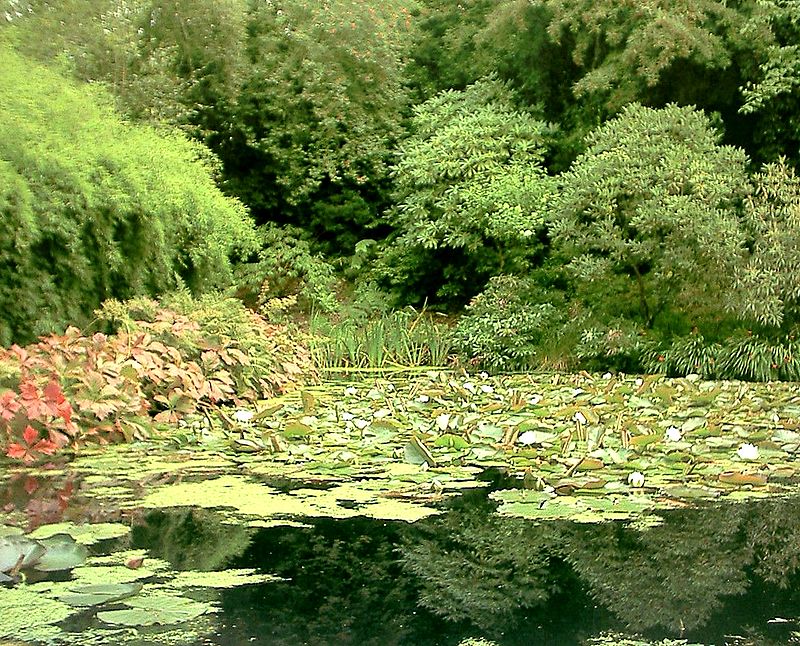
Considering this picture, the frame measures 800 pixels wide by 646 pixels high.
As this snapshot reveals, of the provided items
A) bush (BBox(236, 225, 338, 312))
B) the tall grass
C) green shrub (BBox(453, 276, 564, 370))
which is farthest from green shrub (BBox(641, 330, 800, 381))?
bush (BBox(236, 225, 338, 312))

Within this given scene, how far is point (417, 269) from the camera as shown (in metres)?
14.6

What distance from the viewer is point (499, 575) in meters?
3.63

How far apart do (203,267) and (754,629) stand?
26.8 feet

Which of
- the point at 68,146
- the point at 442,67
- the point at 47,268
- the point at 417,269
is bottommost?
the point at 417,269

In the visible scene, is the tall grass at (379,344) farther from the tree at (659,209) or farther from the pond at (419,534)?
the pond at (419,534)

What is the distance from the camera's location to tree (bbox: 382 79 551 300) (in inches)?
492

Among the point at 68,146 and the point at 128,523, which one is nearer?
the point at 128,523

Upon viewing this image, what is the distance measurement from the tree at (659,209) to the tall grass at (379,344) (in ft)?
6.36

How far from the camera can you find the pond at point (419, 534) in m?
3.07

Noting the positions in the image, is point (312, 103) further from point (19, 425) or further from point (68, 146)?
point (19, 425)

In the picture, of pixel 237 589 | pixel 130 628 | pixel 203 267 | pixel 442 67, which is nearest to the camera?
pixel 130 628

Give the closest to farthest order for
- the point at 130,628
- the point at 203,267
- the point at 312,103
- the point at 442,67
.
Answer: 1. the point at 130,628
2. the point at 203,267
3. the point at 312,103
4. the point at 442,67

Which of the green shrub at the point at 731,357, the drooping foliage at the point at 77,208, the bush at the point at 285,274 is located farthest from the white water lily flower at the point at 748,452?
the bush at the point at 285,274

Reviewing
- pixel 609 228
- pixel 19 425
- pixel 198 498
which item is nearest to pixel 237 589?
pixel 198 498
